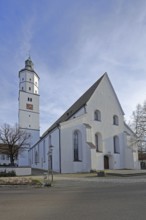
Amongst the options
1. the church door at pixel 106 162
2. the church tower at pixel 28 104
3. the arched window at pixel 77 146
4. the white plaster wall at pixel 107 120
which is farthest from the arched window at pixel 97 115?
the church tower at pixel 28 104

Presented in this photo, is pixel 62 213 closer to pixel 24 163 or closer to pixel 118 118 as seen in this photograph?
pixel 118 118

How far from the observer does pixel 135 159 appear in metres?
44.2

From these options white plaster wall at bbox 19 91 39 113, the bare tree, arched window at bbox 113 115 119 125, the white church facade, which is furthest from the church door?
white plaster wall at bbox 19 91 39 113

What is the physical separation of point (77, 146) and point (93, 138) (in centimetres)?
325

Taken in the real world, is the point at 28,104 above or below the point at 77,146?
above

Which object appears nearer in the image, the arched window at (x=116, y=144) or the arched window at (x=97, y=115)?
the arched window at (x=97, y=115)

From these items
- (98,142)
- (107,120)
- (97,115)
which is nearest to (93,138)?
(98,142)

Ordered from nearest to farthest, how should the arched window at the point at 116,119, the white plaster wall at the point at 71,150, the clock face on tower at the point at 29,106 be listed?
the white plaster wall at the point at 71,150
the arched window at the point at 116,119
the clock face on tower at the point at 29,106

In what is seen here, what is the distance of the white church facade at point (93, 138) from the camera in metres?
38.5

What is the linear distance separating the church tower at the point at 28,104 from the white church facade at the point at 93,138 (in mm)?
16919

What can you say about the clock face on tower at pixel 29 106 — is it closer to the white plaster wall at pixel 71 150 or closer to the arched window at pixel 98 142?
the arched window at pixel 98 142

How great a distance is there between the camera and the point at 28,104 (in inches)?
2847

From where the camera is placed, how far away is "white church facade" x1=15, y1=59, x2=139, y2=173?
38500 millimetres

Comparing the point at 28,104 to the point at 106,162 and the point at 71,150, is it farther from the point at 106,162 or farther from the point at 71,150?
the point at 71,150
